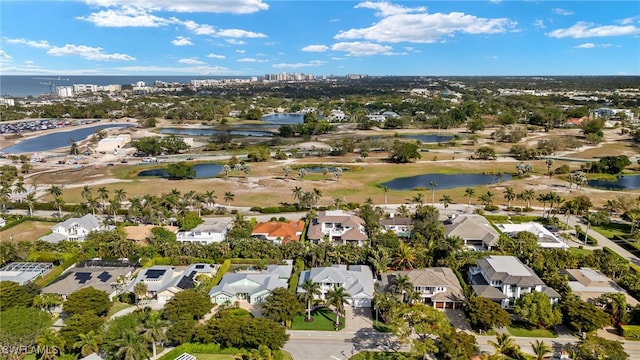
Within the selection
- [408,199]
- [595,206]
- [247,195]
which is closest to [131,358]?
[247,195]

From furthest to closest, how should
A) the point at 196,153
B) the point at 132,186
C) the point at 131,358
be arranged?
1. the point at 196,153
2. the point at 132,186
3. the point at 131,358

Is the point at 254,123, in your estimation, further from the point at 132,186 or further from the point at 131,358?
the point at 131,358

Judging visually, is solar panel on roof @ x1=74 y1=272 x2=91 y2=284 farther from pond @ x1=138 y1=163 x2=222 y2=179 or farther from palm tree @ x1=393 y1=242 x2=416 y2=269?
pond @ x1=138 y1=163 x2=222 y2=179

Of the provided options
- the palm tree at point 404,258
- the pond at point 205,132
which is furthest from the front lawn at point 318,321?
the pond at point 205,132

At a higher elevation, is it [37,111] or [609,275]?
[37,111]

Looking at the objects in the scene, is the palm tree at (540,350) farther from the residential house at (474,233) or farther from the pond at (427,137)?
the pond at (427,137)

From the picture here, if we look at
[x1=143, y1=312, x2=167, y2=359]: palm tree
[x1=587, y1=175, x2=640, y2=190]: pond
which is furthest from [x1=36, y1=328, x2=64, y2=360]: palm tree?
[x1=587, y1=175, x2=640, y2=190]: pond
